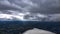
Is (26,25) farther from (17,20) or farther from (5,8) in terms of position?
(5,8)

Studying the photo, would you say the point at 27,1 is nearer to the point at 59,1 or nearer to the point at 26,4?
the point at 26,4

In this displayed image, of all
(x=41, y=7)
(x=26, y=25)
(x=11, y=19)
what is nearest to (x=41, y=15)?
(x=41, y=7)

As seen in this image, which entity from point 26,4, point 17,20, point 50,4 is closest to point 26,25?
point 17,20

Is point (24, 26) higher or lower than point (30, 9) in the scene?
lower

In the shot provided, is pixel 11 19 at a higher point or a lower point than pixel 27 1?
lower

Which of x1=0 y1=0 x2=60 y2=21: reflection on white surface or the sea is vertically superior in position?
x1=0 y1=0 x2=60 y2=21: reflection on white surface

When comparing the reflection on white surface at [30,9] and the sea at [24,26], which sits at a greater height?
the reflection on white surface at [30,9]

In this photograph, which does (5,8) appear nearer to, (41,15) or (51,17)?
(41,15)

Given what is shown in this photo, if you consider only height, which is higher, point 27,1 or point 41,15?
point 27,1
